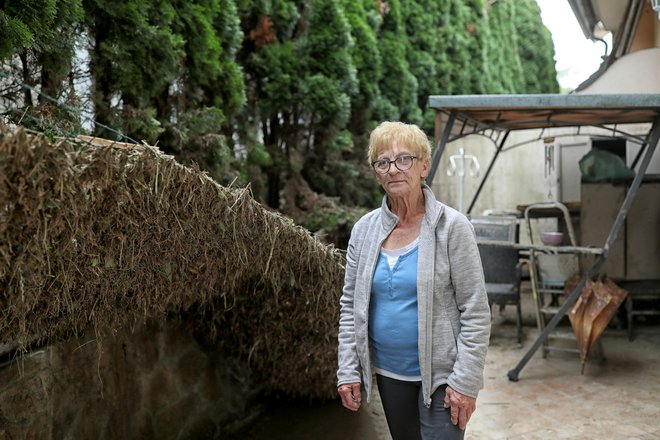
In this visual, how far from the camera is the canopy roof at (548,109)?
4.38m

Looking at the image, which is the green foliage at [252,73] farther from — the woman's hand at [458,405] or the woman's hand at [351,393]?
the woman's hand at [458,405]

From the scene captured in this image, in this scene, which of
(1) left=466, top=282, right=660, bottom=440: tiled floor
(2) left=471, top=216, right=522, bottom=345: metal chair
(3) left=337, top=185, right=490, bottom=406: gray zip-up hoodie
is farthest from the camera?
(2) left=471, top=216, right=522, bottom=345: metal chair

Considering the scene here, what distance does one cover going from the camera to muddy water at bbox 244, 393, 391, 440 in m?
4.06

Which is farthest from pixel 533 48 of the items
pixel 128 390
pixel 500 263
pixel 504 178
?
pixel 128 390

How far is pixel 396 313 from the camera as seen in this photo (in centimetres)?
211

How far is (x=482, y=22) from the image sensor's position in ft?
38.8

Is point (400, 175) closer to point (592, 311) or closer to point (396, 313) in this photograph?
point (396, 313)

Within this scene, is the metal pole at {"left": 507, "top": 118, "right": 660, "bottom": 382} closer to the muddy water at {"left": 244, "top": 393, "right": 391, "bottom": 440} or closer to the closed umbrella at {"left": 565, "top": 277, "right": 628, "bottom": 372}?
the closed umbrella at {"left": 565, "top": 277, "right": 628, "bottom": 372}

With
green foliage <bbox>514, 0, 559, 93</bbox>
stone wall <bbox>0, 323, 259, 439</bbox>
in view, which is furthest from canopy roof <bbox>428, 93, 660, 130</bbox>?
green foliage <bbox>514, 0, 559, 93</bbox>

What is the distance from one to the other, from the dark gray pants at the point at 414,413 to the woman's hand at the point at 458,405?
32 mm

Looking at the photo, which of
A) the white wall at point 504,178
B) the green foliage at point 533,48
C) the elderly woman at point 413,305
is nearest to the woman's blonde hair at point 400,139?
the elderly woman at point 413,305

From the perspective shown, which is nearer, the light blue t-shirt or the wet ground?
the light blue t-shirt

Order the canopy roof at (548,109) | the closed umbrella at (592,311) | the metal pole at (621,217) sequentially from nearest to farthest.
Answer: the canopy roof at (548,109), the metal pole at (621,217), the closed umbrella at (592,311)

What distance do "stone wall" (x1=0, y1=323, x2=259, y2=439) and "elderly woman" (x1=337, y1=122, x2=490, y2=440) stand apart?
1356mm
